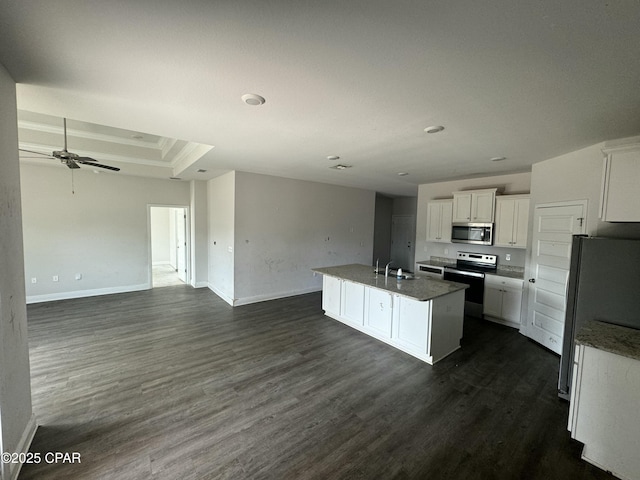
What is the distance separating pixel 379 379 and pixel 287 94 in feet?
9.42

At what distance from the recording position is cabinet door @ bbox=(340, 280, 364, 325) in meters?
3.95

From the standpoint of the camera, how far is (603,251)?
219cm

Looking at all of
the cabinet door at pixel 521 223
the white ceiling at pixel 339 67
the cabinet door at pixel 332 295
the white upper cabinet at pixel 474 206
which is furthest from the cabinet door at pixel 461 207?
the cabinet door at pixel 332 295

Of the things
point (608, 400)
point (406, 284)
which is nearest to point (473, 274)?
Result: point (406, 284)

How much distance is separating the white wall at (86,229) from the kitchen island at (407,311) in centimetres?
492

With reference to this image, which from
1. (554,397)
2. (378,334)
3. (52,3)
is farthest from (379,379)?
(52,3)

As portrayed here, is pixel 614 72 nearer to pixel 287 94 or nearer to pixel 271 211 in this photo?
pixel 287 94

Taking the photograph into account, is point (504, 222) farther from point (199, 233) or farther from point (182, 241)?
point (182, 241)

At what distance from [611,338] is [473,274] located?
272 centimetres

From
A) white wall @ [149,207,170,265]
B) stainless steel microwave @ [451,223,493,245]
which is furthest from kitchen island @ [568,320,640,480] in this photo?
white wall @ [149,207,170,265]

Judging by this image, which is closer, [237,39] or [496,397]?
[237,39]

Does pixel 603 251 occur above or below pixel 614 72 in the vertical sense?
below

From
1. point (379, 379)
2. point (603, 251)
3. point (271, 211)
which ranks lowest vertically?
point (379, 379)

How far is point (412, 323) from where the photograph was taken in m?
3.24
